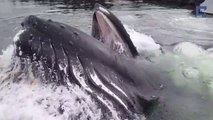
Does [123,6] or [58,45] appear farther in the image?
[123,6]

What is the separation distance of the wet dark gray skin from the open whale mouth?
0.02 m

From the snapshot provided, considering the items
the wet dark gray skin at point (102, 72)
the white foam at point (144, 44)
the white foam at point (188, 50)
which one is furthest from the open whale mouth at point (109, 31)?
the white foam at point (188, 50)

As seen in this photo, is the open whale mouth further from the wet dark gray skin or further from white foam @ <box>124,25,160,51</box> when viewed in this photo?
white foam @ <box>124,25,160,51</box>

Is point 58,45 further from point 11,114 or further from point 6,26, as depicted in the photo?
point 6,26

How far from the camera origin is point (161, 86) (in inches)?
194

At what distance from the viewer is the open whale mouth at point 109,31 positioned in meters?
4.93

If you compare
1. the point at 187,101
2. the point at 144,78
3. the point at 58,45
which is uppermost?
the point at 58,45

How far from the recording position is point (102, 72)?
4273mm

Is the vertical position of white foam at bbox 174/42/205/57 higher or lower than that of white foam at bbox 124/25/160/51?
lower

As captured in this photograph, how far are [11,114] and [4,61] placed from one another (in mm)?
943

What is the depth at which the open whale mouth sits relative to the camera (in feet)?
16.2

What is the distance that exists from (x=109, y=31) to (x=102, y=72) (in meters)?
0.85

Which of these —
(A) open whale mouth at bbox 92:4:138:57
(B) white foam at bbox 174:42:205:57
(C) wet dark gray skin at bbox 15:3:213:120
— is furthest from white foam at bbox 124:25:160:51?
(C) wet dark gray skin at bbox 15:3:213:120

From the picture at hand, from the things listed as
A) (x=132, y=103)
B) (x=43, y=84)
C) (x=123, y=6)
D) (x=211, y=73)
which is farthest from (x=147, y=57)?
(x=123, y=6)
